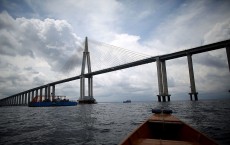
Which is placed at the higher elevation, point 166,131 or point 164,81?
point 164,81

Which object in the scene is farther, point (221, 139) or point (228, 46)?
point (228, 46)

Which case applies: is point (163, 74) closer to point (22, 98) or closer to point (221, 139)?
point (221, 139)

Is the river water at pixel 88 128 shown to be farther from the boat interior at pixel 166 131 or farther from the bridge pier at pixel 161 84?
the bridge pier at pixel 161 84

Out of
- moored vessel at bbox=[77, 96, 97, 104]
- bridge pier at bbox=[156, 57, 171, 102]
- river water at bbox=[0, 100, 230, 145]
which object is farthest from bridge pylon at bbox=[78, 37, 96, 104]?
river water at bbox=[0, 100, 230, 145]

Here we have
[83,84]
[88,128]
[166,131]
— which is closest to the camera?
[166,131]

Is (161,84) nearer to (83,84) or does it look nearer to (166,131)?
(83,84)

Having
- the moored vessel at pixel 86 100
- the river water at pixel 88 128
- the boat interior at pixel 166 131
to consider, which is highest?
the boat interior at pixel 166 131

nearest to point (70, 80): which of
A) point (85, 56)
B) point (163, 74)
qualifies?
point (85, 56)

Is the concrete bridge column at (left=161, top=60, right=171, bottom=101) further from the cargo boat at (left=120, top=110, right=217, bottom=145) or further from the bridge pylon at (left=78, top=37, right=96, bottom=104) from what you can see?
the cargo boat at (left=120, top=110, right=217, bottom=145)

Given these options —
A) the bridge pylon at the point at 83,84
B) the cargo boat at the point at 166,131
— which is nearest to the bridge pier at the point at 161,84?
the bridge pylon at the point at 83,84

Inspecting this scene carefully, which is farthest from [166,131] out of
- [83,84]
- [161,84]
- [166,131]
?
[83,84]

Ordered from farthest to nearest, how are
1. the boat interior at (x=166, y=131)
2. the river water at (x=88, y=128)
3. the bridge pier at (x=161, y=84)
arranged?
1. the bridge pier at (x=161, y=84)
2. the river water at (x=88, y=128)
3. the boat interior at (x=166, y=131)
